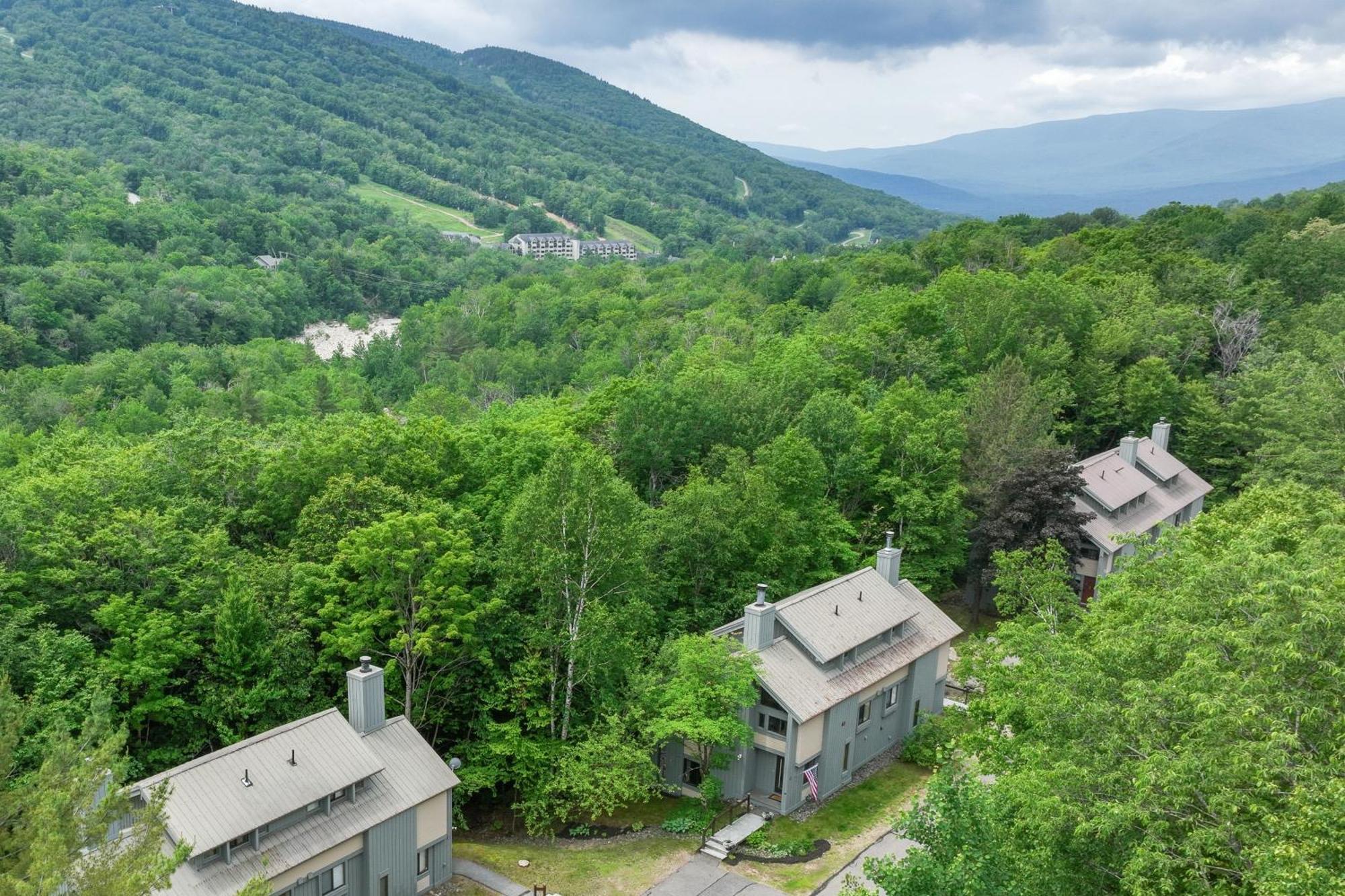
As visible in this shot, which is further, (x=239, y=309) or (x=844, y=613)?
(x=239, y=309)

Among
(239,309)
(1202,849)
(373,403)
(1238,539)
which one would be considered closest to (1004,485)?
(1238,539)

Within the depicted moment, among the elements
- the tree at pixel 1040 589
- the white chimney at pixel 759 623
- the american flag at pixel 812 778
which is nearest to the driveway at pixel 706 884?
the american flag at pixel 812 778

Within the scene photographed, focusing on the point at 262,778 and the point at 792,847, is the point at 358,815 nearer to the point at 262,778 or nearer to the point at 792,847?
the point at 262,778

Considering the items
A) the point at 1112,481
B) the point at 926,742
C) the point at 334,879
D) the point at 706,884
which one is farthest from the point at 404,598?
the point at 1112,481

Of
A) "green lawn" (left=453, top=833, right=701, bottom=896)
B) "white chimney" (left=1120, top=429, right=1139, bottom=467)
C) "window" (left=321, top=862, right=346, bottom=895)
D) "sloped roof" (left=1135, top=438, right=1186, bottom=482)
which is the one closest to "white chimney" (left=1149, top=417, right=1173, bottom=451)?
"sloped roof" (left=1135, top=438, right=1186, bottom=482)

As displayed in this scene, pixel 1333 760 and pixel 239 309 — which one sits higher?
pixel 1333 760

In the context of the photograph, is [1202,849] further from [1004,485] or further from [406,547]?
[1004,485]
